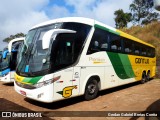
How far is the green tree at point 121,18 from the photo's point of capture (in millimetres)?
49938

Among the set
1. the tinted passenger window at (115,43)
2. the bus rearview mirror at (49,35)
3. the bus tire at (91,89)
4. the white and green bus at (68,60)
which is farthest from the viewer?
the tinted passenger window at (115,43)

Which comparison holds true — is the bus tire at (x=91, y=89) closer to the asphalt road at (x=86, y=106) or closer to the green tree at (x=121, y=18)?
the asphalt road at (x=86, y=106)

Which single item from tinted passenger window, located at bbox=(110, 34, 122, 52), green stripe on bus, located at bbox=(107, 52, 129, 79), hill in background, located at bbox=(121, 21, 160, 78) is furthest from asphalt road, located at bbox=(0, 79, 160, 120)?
hill in background, located at bbox=(121, 21, 160, 78)

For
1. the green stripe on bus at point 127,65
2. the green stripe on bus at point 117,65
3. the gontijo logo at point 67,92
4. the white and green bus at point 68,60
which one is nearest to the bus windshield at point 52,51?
the white and green bus at point 68,60

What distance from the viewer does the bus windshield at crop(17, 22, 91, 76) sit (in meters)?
7.24

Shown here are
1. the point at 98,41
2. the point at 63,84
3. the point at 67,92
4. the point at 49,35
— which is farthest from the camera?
the point at 98,41

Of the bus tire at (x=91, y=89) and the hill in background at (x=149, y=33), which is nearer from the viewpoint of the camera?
the bus tire at (x=91, y=89)

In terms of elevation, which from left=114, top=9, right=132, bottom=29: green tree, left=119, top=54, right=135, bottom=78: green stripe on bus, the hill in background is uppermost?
left=114, top=9, right=132, bottom=29: green tree

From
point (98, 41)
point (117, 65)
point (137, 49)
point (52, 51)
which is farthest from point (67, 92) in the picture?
point (137, 49)

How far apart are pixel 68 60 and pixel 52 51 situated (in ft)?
2.57

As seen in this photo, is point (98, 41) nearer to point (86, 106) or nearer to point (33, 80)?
point (86, 106)

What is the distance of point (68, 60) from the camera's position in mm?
7715

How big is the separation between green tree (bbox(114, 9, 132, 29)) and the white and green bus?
4072cm

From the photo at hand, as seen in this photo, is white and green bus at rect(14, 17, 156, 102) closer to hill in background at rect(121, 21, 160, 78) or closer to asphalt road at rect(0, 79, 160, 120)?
asphalt road at rect(0, 79, 160, 120)
